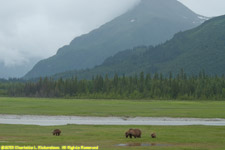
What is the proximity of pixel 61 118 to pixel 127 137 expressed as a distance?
145ft

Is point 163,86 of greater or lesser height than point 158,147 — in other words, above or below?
above

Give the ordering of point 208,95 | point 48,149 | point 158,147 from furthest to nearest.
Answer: point 208,95 < point 158,147 < point 48,149

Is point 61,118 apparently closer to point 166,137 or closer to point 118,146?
point 166,137

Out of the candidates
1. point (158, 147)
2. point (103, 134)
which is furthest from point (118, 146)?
point (103, 134)

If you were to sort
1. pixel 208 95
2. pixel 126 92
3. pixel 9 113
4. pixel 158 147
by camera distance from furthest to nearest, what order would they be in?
1. pixel 126 92
2. pixel 208 95
3. pixel 9 113
4. pixel 158 147

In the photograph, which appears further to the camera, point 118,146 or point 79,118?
point 79,118

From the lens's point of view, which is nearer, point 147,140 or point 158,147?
point 158,147

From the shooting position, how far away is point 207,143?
3825 centimetres

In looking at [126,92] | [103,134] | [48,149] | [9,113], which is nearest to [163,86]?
[126,92]

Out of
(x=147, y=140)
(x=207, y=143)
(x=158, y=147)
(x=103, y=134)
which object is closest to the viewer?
(x=158, y=147)

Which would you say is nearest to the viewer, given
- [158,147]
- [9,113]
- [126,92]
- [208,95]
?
[158,147]

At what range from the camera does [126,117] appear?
3324 inches

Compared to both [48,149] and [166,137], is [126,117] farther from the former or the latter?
[48,149]

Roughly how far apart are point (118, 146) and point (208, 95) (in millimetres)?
154243
